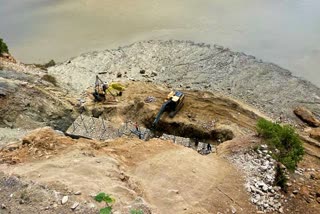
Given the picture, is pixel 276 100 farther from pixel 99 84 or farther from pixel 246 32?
pixel 99 84

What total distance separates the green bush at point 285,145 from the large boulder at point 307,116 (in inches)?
360

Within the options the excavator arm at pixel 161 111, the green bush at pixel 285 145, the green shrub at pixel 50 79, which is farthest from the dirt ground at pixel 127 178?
the green shrub at pixel 50 79

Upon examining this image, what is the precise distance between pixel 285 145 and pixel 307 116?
9.98 m

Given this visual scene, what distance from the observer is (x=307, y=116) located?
2461 cm

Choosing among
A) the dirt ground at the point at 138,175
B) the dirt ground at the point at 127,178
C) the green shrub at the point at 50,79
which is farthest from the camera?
the green shrub at the point at 50,79

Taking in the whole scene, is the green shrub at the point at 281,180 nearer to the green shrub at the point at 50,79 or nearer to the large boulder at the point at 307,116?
the large boulder at the point at 307,116

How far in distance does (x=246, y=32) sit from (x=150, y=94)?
10.8m

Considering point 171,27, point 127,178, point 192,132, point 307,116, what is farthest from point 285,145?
point 171,27

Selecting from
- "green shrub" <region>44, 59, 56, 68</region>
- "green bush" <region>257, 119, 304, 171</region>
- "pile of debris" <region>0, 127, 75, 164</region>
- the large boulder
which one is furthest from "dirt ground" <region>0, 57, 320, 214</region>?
"green shrub" <region>44, 59, 56, 68</region>

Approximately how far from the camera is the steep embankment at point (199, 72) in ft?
87.4

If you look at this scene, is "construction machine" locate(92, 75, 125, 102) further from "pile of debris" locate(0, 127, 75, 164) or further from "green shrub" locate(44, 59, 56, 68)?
"pile of debris" locate(0, 127, 75, 164)

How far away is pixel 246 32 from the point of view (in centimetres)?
3238

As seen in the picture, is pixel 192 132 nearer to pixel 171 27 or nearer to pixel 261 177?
pixel 261 177

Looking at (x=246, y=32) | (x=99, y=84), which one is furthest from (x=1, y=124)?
(x=246, y=32)
